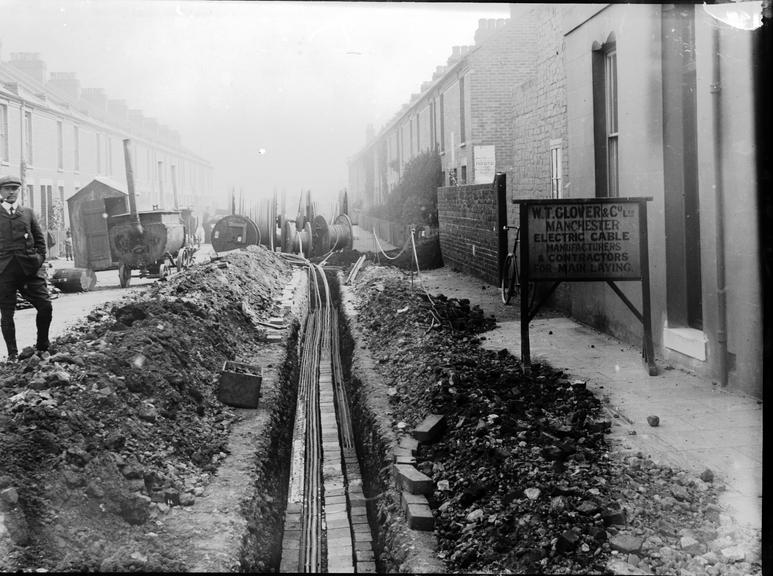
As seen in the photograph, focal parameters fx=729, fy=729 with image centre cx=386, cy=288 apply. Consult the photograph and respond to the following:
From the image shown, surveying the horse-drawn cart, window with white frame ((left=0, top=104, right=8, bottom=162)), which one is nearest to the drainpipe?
window with white frame ((left=0, top=104, right=8, bottom=162))

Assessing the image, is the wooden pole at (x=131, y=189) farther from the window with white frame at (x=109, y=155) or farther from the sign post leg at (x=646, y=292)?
the sign post leg at (x=646, y=292)

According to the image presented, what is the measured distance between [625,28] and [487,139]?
14.4 meters

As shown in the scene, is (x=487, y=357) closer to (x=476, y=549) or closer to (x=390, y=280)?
(x=476, y=549)

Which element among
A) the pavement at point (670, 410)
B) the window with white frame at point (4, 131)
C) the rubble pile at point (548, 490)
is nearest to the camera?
the rubble pile at point (548, 490)

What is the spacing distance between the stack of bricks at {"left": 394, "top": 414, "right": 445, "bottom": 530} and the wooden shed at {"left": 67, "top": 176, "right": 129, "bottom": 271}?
8729mm

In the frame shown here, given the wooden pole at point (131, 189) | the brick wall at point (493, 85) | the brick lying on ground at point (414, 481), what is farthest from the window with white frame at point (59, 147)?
the brick wall at point (493, 85)

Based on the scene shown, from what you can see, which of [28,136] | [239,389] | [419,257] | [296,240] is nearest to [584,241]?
[239,389]

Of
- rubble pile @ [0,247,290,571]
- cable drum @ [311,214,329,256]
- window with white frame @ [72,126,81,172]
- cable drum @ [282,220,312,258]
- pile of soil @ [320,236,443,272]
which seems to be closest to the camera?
rubble pile @ [0,247,290,571]

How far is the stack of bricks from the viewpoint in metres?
4.72

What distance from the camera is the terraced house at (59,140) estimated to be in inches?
432

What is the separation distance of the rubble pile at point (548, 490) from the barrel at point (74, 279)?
7.85 meters

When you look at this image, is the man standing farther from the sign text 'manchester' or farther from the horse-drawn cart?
the horse-drawn cart

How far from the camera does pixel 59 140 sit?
12.0 m

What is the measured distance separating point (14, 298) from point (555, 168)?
332 inches
